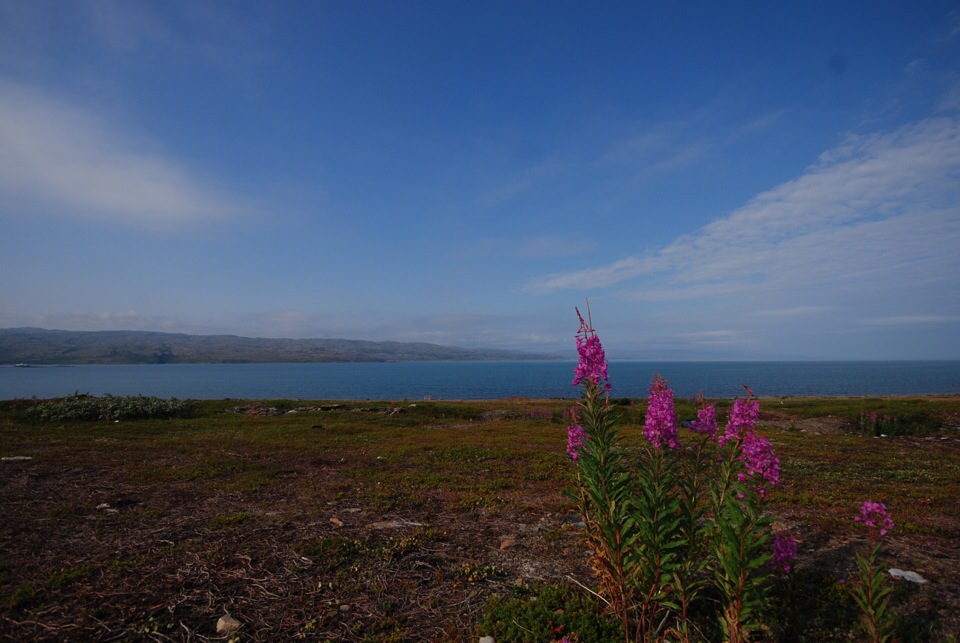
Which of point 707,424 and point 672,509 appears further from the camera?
point 707,424

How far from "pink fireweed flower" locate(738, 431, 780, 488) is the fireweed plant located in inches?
0.4

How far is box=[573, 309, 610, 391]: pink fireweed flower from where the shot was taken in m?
5.54

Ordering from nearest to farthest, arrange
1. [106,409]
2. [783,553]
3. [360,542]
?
1. [783,553]
2. [360,542]
3. [106,409]

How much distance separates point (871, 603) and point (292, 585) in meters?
7.26

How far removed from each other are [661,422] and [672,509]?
978 mm

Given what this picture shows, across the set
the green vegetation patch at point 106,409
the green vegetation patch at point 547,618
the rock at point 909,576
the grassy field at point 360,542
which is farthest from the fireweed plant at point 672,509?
the green vegetation patch at point 106,409

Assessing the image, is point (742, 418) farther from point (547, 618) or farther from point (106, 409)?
point (106, 409)

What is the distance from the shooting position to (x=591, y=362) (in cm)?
556

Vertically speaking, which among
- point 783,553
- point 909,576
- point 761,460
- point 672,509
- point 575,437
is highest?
point 761,460

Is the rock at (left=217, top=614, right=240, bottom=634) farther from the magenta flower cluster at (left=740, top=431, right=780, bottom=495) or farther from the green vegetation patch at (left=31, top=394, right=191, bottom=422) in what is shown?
the green vegetation patch at (left=31, top=394, right=191, bottom=422)

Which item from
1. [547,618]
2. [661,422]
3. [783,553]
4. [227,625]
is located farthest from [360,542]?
[783,553]

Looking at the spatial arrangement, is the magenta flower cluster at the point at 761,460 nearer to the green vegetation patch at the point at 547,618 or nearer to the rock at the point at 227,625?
the green vegetation patch at the point at 547,618

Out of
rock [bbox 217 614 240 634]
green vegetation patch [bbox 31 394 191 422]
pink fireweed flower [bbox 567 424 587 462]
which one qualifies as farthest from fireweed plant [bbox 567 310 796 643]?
green vegetation patch [bbox 31 394 191 422]

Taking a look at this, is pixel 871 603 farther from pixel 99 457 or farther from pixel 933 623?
pixel 99 457
